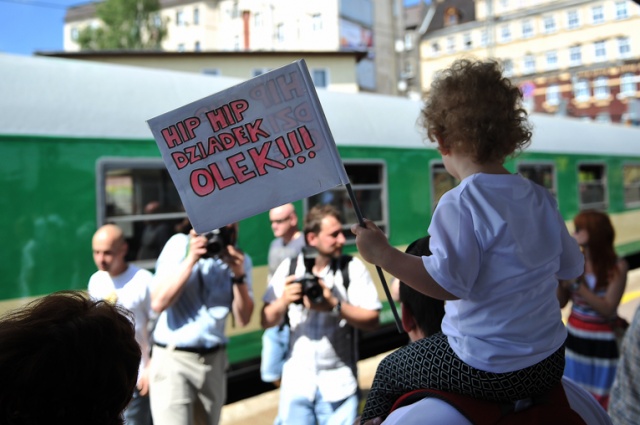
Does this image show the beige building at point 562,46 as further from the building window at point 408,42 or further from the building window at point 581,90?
the building window at point 408,42

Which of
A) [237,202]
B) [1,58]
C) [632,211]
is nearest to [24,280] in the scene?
[1,58]

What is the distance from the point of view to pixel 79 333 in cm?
127

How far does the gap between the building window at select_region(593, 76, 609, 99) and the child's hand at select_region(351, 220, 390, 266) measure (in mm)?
49778

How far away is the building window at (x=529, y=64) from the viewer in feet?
175

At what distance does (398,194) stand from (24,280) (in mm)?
4662

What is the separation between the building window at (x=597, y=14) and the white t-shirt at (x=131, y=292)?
2097 inches

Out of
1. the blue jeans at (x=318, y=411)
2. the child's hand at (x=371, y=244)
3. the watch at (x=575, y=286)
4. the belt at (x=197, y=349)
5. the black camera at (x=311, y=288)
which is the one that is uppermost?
the child's hand at (x=371, y=244)

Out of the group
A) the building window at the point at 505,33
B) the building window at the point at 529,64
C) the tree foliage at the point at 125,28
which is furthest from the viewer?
the building window at the point at 505,33

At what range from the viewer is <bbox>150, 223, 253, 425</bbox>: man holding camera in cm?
353

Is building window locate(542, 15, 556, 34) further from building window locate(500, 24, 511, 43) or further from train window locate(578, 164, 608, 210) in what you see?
train window locate(578, 164, 608, 210)

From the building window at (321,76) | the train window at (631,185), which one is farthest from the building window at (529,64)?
the train window at (631,185)

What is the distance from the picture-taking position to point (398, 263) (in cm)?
153

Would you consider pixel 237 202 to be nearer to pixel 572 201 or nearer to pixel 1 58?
pixel 1 58

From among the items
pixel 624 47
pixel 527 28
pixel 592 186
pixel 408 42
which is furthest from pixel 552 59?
pixel 592 186
